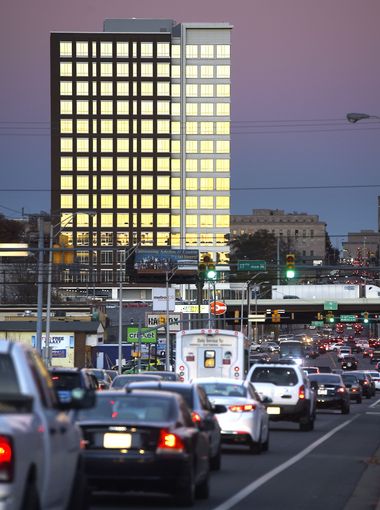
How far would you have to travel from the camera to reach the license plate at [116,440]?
16.7 m

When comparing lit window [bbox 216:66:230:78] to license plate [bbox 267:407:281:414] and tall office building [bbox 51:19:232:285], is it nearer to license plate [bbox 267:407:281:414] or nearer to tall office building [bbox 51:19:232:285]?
tall office building [bbox 51:19:232:285]

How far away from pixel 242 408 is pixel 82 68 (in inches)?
6485

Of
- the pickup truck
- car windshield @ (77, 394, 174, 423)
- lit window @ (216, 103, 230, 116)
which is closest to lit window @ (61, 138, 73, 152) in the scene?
lit window @ (216, 103, 230, 116)

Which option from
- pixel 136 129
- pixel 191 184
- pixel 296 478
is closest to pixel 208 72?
pixel 136 129

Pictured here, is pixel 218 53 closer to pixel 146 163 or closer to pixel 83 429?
pixel 146 163

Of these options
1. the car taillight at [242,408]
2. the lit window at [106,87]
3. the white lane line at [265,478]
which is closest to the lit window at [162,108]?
the lit window at [106,87]

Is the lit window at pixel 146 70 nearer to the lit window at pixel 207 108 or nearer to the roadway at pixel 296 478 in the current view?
the lit window at pixel 207 108

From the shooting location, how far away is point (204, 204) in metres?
200

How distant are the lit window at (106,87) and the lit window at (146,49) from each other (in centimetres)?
657

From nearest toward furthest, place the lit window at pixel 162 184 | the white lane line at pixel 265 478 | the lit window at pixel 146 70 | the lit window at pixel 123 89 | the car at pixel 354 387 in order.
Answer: the white lane line at pixel 265 478, the car at pixel 354 387, the lit window at pixel 146 70, the lit window at pixel 123 89, the lit window at pixel 162 184

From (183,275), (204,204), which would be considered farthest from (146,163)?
(183,275)

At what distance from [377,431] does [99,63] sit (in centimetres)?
15354

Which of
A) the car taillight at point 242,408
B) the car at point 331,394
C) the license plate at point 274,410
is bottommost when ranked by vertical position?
the car at point 331,394

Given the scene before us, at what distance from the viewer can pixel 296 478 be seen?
22.1 metres
